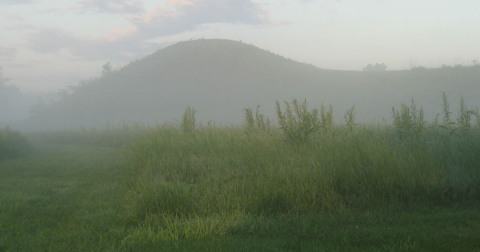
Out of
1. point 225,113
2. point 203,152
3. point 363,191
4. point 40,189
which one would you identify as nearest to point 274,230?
point 363,191

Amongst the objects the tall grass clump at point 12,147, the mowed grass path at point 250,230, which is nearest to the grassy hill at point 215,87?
the tall grass clump at point 12,147

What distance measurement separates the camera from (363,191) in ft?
21.3

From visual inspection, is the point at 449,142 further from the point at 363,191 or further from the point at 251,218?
the point at 251,218

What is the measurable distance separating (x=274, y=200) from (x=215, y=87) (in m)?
63.4

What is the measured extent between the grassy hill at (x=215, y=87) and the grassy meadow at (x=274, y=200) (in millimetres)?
44956

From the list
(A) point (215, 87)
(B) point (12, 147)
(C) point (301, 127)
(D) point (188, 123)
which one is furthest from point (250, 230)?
(A) point (215, 87)

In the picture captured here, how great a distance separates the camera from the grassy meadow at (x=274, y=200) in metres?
4.46

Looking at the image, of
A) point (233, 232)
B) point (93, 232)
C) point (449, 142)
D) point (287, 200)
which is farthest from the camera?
point (449, 142)

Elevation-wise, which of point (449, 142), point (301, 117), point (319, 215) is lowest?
point (319, 215)

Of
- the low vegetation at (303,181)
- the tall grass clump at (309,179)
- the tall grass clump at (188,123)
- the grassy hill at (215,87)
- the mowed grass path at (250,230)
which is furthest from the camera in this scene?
the grassy hill at (215,87)

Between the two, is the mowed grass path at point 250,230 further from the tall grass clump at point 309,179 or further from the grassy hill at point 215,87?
the grassy hill at point 215,87

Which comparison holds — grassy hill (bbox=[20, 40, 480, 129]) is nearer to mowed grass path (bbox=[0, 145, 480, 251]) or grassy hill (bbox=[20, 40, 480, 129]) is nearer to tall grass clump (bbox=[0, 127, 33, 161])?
tall grass clump (bbox=[0, 127, 33, 161])

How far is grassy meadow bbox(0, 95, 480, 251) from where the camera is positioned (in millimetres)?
4465

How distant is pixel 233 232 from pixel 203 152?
5110mm
